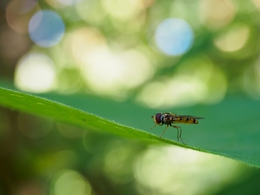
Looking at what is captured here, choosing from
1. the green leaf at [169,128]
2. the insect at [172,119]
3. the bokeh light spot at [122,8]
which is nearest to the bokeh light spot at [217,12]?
the bokeh light spot at [122,8]

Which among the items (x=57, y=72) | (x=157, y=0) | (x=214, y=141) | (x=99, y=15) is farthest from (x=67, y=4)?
(x=214, y=141)

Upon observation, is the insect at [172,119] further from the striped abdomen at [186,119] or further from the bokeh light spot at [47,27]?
the bokeh light spot at [47,27]

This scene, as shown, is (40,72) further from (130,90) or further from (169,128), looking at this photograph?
(169,128)

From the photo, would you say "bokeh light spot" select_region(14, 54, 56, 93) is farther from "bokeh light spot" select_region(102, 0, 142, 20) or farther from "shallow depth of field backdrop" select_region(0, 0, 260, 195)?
"bokeh light spot" select_region(102, 0, 142, 20)

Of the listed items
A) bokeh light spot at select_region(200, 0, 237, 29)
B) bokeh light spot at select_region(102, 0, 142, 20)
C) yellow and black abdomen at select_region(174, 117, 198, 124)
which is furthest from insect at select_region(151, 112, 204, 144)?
bokeh light spot at select_region(102, 0, 142, 20)

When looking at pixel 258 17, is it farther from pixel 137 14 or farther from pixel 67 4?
pixel 67 4
